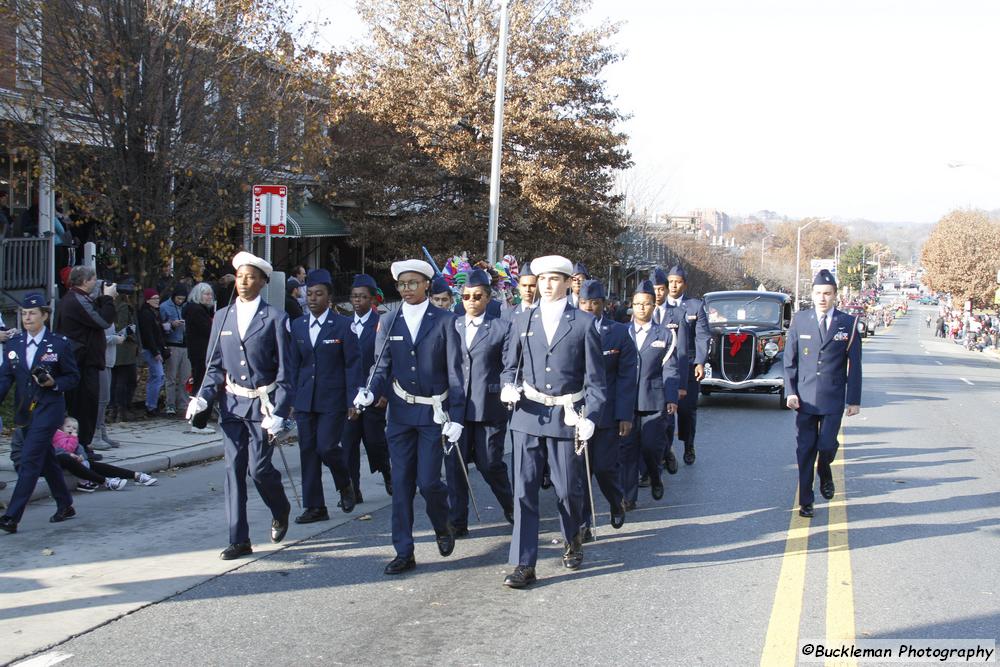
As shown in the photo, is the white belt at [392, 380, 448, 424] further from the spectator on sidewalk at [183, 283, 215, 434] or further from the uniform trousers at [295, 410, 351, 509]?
the spectator on sidewalk at [183, 283, 215, 434]

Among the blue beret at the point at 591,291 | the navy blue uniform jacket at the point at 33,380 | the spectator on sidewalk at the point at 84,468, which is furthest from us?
the blue beret at the point at 591,291

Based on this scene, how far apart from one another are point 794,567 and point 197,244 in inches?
412

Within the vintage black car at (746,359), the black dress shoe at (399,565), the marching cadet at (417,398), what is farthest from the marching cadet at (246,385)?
the vintage black car at (746,359)

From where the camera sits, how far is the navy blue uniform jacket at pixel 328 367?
7.82m

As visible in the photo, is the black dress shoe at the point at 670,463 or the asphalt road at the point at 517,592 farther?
the black dress shoe at the point at 670,463

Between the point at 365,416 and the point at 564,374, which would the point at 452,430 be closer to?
the point at 564,374

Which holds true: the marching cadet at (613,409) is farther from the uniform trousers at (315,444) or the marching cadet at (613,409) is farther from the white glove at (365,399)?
the uniform trousers at (315,444)

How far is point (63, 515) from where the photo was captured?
304 inches

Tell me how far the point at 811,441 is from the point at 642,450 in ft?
4.64

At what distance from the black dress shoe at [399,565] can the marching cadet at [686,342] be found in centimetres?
399

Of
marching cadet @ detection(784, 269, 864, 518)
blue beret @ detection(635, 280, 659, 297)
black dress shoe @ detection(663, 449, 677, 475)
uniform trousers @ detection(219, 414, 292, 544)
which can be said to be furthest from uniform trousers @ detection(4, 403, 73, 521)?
marching cadet @ detection(784, 269, 864, 518)

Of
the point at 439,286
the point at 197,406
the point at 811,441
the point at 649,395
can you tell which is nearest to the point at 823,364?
the point at 811,441

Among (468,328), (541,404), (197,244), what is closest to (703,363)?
(468,328)

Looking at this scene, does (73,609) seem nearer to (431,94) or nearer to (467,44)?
(431,94)
